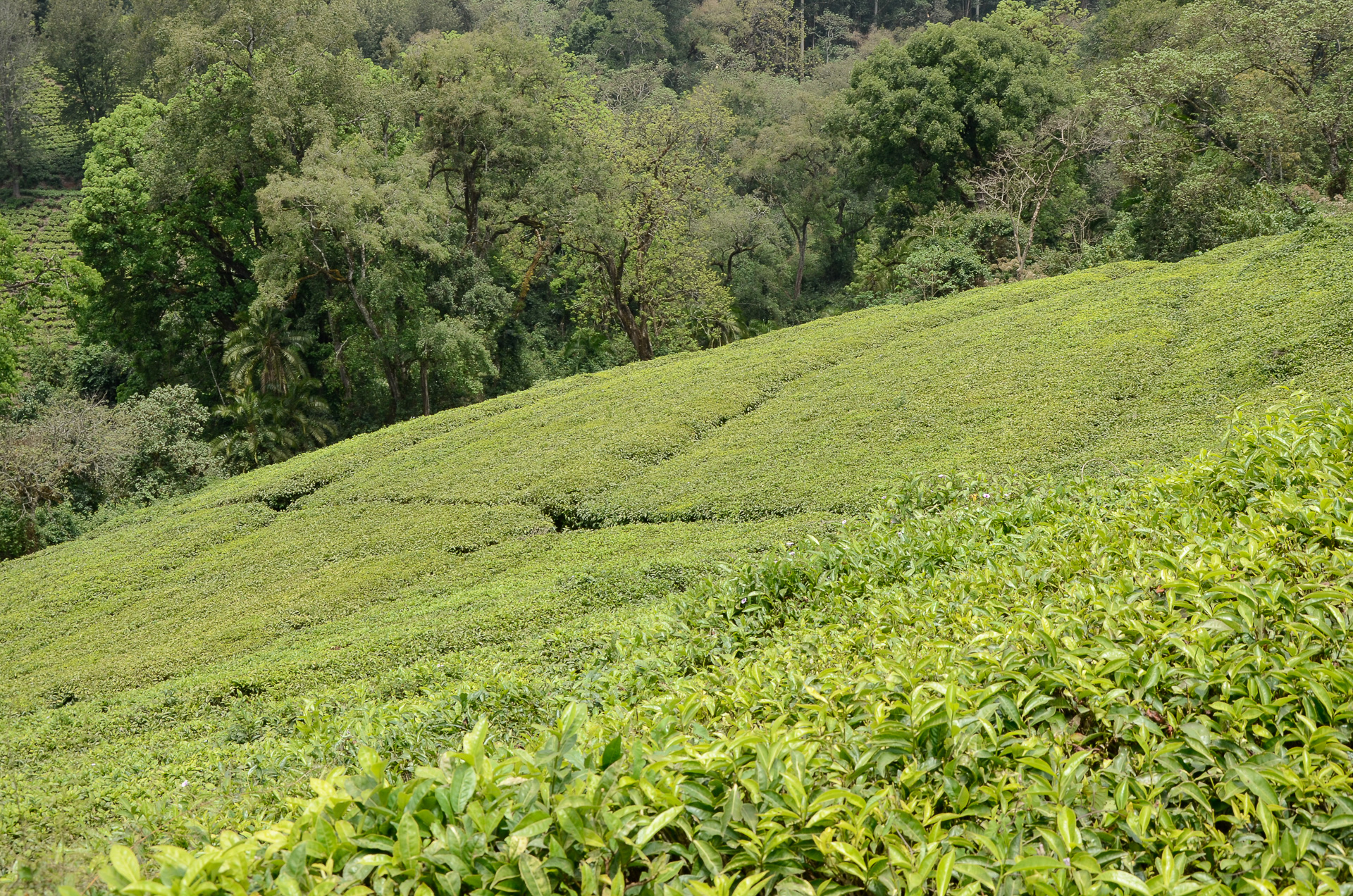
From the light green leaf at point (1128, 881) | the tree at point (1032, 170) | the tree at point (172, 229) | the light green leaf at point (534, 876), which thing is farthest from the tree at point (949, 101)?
the light green leaf at point (534, 876)

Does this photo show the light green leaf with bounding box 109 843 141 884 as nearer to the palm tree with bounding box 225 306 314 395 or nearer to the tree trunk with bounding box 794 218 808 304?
the palm tree with bounding box 225 306 314 395

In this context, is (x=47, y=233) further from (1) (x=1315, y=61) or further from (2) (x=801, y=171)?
(1) (x=1315, y=61)

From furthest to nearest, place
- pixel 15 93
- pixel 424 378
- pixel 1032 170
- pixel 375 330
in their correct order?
pixel 15 93
pixel 1032 170
pixel 424 378
pixel 375 330

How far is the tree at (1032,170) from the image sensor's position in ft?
83.4

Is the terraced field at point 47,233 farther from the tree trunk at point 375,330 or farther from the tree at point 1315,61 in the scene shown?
the tree at point 1315,61

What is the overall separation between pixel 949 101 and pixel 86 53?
151ft

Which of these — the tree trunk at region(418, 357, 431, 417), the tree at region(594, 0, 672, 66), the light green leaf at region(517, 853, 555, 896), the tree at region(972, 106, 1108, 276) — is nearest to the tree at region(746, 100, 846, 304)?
the tree at region(972, 106, 1108, 276)

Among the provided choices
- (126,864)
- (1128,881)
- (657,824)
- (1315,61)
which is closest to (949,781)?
(1128,881)

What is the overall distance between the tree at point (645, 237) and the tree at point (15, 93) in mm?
32484

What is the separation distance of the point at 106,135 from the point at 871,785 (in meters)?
32.8

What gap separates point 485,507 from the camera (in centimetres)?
1430

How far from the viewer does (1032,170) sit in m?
27.4

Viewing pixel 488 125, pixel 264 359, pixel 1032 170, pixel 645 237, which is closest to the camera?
pixel 264 359

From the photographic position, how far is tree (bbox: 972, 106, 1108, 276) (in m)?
25.4
